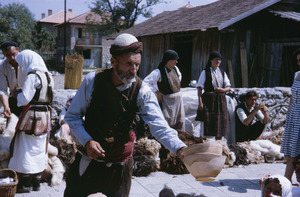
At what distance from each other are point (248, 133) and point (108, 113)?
18.2 ft

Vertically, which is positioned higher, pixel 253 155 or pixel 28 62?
pixel 28 62

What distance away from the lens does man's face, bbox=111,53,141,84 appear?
2469 mm

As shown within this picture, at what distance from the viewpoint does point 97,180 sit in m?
2.56

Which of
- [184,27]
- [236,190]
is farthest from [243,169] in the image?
[184,27]

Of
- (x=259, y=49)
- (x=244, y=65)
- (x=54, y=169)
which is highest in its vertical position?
(x=259, y=49)

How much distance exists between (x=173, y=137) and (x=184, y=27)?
11.6 metres

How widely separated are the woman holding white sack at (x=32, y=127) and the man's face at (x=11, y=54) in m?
0.39

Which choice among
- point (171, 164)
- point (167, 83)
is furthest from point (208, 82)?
point (171, 164)

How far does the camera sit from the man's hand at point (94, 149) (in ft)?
7.66

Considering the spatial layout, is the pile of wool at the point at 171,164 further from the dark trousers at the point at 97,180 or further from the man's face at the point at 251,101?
the dark trousers at the point at 97,180

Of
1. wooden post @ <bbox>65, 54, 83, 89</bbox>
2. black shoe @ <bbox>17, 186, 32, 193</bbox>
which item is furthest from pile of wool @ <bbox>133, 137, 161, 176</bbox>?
wooden post @ <bbox>65, 54, 83, 89</bbox>

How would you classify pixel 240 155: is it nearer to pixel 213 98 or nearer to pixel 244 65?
pixel 213 98

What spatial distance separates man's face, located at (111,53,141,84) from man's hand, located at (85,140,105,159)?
511 millimetres

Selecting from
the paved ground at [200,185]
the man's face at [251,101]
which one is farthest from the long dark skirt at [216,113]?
the paved ground at [200,185]
